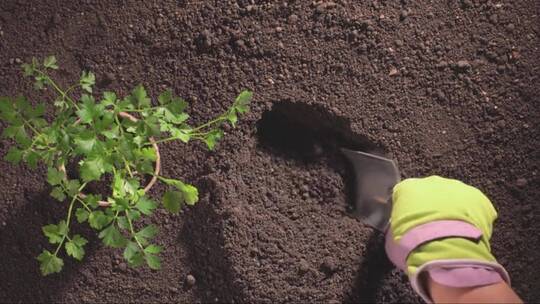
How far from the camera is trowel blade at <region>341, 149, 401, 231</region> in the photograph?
4.77 feet

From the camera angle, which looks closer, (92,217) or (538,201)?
(92,217)

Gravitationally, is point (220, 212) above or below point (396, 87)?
below

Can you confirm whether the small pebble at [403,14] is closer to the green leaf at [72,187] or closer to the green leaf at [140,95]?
the green leaf at [140,95]

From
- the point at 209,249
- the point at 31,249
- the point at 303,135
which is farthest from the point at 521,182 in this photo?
the point at 31,249

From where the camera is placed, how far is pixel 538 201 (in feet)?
4.86

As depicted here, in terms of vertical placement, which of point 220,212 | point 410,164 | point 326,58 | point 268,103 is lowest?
point 220,212

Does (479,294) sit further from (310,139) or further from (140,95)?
(140,95)

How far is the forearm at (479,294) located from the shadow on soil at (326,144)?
375 millimetres

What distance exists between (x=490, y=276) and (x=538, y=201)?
0.48 meters

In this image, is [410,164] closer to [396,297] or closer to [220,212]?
[396,297]

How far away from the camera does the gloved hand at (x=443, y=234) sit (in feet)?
3.61

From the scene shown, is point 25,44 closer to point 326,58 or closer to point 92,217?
point 92,217

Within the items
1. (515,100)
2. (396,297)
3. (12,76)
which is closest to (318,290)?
(396,297)

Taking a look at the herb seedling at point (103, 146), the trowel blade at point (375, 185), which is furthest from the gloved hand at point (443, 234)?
the herb seedling at point (103, 146)
